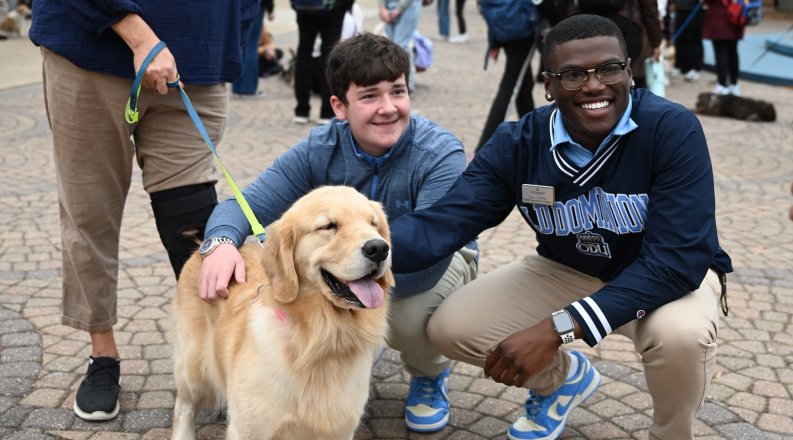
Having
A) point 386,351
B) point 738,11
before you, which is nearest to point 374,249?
point 386,351

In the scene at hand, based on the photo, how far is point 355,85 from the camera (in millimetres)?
3490

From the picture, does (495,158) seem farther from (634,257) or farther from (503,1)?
(503,1)

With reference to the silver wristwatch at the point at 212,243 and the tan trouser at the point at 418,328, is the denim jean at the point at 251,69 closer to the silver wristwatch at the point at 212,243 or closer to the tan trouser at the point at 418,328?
the tan trouser at the point at 418,328

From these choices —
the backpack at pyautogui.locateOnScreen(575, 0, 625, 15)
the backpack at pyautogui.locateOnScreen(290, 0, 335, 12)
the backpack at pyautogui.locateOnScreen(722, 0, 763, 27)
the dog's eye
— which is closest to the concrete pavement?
the dog's eye

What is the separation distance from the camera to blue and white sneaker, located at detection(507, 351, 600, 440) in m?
Answer: 3.45

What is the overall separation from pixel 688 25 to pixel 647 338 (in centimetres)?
1215

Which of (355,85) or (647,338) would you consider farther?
(355,85)

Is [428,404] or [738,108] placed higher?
[428,404]

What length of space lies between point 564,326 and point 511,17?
216 inches

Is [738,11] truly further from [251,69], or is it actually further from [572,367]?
[572,367]

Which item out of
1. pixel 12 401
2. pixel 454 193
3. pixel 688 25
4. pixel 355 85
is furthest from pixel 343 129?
pixel 688 25

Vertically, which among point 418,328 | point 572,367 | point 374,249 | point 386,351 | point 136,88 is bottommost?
point 386,351

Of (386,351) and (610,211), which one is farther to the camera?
(386,351)

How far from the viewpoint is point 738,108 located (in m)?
11.0
